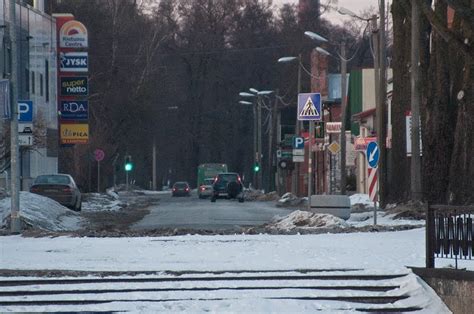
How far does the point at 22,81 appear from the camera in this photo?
57594mm

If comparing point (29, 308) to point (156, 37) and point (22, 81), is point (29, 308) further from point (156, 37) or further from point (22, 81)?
point (156, 37)

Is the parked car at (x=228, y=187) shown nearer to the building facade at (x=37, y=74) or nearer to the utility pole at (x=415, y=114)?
the building facade at (x=37, y=74)

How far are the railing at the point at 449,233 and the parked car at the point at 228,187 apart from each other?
51.8 metres

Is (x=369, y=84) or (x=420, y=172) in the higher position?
(x=369, y=84)

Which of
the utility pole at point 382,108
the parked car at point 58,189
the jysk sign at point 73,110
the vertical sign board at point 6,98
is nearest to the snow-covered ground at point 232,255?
the vertical sign board at point 6,98

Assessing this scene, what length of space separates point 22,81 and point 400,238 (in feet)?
112

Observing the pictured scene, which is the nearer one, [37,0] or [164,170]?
[37,0]

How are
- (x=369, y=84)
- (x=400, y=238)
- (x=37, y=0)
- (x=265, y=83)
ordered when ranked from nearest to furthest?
1. (x=400, y=238)
2. (x=37, y=0)
3. (x=369, y=84)
4. (x=265, y=83)

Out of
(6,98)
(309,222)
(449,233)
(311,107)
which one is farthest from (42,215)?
(449,233)

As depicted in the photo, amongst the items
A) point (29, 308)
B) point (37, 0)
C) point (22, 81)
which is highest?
point (37, 0)

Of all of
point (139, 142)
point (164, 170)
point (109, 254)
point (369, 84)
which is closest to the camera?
point (109, 254)

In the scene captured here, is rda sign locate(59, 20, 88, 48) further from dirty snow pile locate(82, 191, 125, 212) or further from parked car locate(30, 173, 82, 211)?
parked car locate(30, 173, 82, 211)

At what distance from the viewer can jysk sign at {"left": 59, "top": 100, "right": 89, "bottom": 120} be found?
189 ft

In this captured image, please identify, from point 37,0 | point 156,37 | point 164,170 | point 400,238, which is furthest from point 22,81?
point 164,170
